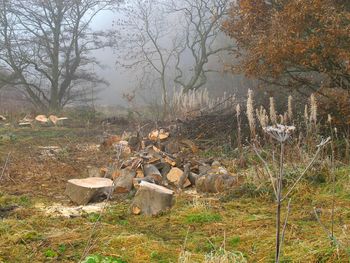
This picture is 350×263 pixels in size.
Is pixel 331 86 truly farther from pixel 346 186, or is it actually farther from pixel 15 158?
pixel 15 158

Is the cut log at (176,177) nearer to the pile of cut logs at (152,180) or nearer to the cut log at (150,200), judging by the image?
the pile of cut logs at (152,180)

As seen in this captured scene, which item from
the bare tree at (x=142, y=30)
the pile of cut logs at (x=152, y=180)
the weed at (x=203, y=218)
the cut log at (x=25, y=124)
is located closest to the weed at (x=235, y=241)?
the weed at (x=203, y=218)

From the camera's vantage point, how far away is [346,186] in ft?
16.3

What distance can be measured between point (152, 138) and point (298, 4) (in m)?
3.61

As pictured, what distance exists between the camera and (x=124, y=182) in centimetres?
560

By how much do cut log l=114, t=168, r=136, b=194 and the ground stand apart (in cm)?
21

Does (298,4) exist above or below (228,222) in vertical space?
above

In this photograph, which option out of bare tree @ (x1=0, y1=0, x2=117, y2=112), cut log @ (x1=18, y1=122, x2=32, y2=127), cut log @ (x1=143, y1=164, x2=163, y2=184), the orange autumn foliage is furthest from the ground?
bare tree @ (x1=0, y1=0, x2=117, y2=112)

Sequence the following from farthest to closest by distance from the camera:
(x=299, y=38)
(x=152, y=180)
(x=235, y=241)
→ (x=299, y=38), (x=152, y=180), (x=235, y=241)

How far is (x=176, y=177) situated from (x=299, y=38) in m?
3.34

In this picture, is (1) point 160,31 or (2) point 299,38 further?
(1) point 160,31

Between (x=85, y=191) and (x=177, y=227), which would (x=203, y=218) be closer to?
(x=177, y=227)

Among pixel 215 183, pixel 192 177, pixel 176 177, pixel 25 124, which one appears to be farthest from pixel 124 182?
pixel 25 124

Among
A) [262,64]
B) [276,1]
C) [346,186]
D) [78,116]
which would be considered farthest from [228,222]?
[78,116]
